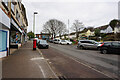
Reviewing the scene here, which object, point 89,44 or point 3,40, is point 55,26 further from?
point 3,40

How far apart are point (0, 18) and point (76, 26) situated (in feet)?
110

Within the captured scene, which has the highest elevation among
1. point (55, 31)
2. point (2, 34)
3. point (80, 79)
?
point (55, 31)

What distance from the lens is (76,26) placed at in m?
37.2

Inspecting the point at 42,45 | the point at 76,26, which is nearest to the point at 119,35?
the point at 76,26

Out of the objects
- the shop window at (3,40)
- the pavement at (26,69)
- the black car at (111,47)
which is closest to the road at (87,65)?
the pavement at (26,69)

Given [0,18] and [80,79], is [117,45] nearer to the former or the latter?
[80,79]

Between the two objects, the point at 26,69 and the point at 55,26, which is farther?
the point at 55,26

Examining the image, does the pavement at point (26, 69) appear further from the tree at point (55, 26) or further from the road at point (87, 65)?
the tree at point (55, 26)

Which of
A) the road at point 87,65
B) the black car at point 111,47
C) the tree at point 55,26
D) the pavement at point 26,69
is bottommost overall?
the road at point 87,65

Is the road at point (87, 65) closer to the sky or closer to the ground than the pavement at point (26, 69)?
closer to the ground

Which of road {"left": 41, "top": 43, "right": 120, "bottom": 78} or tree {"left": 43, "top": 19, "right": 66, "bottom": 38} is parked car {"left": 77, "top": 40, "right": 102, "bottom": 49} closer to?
road {"left": 41, "top": 43, "right": 120, "bottom": 78}

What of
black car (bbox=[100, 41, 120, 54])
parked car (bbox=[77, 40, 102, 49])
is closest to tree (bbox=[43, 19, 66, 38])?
parked car (bbox=[77, 40, 102, 49])

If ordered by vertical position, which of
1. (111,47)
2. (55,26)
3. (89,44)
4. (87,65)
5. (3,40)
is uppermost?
(55,26)

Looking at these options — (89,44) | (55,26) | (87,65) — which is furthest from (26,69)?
(55,26)
